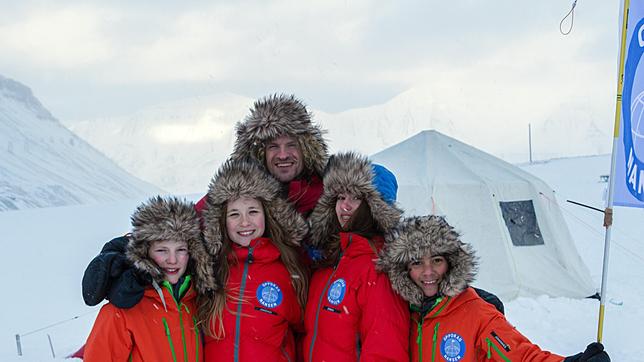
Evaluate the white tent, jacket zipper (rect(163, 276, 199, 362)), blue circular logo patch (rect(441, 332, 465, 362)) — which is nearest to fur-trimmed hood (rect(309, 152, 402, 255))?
blue circular logo patch (rect(441, 332, 465, 362))

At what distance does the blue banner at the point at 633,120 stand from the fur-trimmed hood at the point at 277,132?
5.28 feet

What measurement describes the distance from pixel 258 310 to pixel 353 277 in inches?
16.7

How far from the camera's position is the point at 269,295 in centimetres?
214

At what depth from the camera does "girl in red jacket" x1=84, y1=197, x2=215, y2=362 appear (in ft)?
6.24

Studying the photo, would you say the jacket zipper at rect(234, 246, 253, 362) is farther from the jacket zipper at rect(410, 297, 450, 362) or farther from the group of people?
the jacket zipper at rect(410, 297, 450, 362)

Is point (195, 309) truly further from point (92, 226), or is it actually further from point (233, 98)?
point (233, 98)

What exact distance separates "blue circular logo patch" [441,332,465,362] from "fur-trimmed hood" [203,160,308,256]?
30.1 inches

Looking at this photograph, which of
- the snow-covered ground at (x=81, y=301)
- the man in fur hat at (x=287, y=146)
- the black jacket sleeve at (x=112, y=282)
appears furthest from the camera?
the snow-covered ground at (x=81, y=301)

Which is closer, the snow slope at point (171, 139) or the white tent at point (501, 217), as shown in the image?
the white tent at point (501, 217)

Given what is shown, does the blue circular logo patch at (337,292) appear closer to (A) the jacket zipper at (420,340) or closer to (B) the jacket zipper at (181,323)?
(A) the jacket zipper at (420,340)

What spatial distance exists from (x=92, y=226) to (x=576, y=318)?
14.5m

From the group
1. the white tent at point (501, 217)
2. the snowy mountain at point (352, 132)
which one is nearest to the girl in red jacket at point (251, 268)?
the white tent at point (501, 217)

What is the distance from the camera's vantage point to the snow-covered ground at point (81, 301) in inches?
195

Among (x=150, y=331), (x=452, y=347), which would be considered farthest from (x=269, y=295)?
(x=452, y=347)
